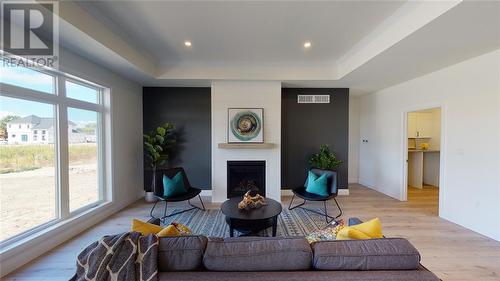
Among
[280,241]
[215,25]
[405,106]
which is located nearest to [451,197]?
[405,106]

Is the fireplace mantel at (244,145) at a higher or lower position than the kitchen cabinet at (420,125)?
lower

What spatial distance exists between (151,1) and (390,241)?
117 inches

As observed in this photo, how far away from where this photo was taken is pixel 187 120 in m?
4.91

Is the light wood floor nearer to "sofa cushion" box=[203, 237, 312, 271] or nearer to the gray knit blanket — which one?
the gray knit blanket

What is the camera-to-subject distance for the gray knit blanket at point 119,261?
3.53 ft

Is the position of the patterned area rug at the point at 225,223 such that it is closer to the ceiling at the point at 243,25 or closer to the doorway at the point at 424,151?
the ceiling at the point at 243,25

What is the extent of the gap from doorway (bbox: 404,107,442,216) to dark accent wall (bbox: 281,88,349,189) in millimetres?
1946

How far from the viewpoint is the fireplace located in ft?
14.6

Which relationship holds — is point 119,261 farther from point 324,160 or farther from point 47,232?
point 324,160

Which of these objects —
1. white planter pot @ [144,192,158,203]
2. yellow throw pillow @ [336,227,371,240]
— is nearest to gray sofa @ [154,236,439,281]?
yellow throw pillow @ [336,227,371,240]

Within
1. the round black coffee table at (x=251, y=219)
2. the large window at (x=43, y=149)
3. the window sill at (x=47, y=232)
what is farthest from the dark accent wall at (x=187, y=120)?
the round black coffee table at (x=251, y=219)

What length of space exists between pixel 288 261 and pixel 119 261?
89 centimetres

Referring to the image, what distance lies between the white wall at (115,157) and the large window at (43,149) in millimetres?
168

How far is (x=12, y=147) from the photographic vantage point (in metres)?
2.38
